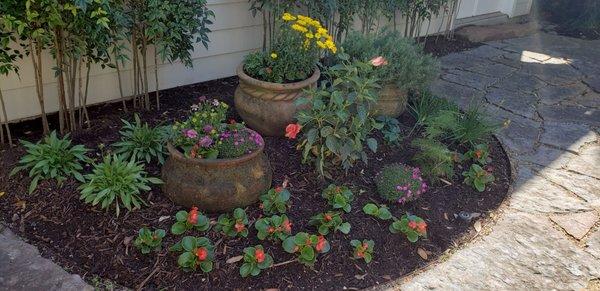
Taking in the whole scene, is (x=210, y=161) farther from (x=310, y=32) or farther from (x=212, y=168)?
(x=310, y=32)

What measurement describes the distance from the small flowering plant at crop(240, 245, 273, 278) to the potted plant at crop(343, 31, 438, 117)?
1473 mm

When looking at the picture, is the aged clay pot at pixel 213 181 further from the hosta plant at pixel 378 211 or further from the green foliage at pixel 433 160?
the green foliage at pixel 433 160

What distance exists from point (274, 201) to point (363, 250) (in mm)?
513

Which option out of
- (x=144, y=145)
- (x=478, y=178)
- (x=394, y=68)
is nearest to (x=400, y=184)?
(x=478, y=178)

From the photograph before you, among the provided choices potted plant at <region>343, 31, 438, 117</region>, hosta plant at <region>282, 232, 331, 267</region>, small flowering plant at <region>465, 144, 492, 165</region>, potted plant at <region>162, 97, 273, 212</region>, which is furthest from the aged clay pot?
small flowering plant at <region>465, 144, 492, 165</region>

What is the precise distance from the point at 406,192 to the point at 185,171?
45.9 inches

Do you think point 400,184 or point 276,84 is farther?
point 276,84

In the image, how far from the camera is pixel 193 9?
3.11 m

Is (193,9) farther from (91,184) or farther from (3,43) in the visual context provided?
(91,184)

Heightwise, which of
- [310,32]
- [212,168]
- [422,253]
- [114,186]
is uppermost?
[310,32]

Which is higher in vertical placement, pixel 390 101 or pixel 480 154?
pixel 390 101

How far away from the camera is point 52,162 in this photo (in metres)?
2.52

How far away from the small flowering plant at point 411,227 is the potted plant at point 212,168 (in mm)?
698

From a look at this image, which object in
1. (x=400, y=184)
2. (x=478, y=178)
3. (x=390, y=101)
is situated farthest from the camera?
(x=390, y=101)
